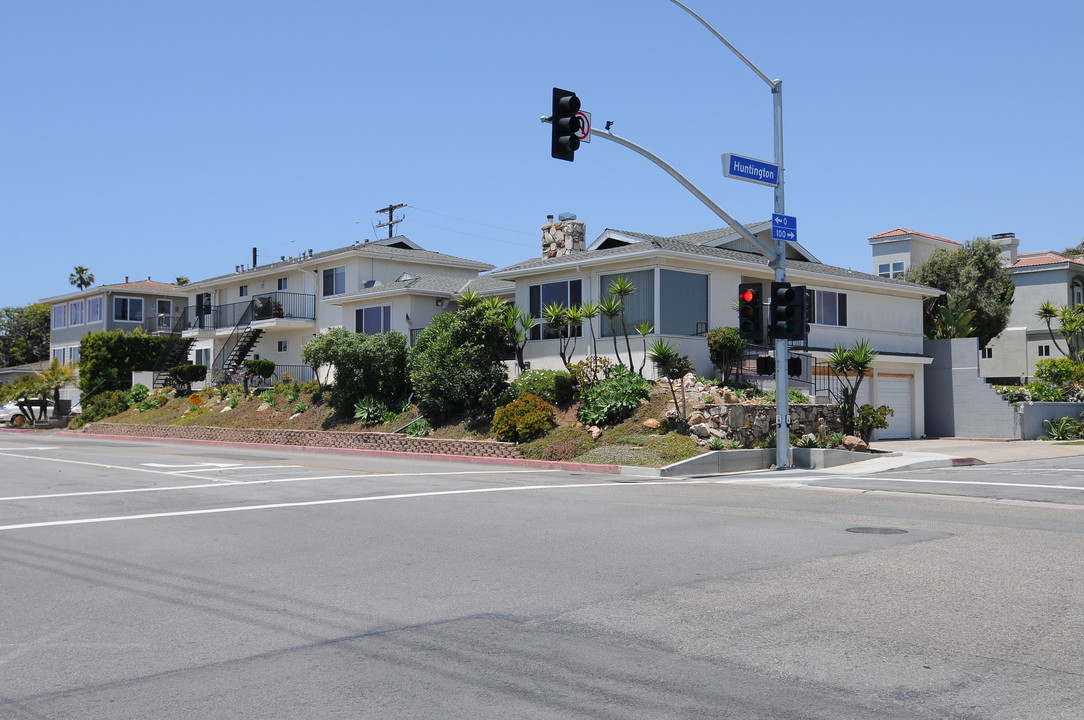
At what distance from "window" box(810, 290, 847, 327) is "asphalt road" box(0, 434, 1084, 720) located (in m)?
19.1

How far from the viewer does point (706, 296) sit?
98.2 feet

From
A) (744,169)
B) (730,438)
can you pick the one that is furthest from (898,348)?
(744,169)

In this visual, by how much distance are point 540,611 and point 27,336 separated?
298 ft

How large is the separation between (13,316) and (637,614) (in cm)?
9368

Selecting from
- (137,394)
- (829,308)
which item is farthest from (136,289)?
(829,308)

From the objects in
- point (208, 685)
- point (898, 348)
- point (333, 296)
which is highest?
point (333, 296)

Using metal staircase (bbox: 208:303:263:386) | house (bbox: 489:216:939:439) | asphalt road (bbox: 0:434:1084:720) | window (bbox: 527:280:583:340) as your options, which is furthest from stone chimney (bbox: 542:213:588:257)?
asphalt road (bbox: 0:434:1084:720)

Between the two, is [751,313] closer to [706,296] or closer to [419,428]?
[706,296]

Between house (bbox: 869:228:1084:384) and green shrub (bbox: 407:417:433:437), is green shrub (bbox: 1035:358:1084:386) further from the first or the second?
green shrub (bbox: 407:417:433:437)

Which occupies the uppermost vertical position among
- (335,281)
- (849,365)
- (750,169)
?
(335,281)

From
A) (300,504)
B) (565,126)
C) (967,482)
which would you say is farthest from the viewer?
(967,482)

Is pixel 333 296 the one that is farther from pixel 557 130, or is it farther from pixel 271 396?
pixel 557 130

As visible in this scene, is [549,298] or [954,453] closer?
[954,453]

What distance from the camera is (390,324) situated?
40531mm
